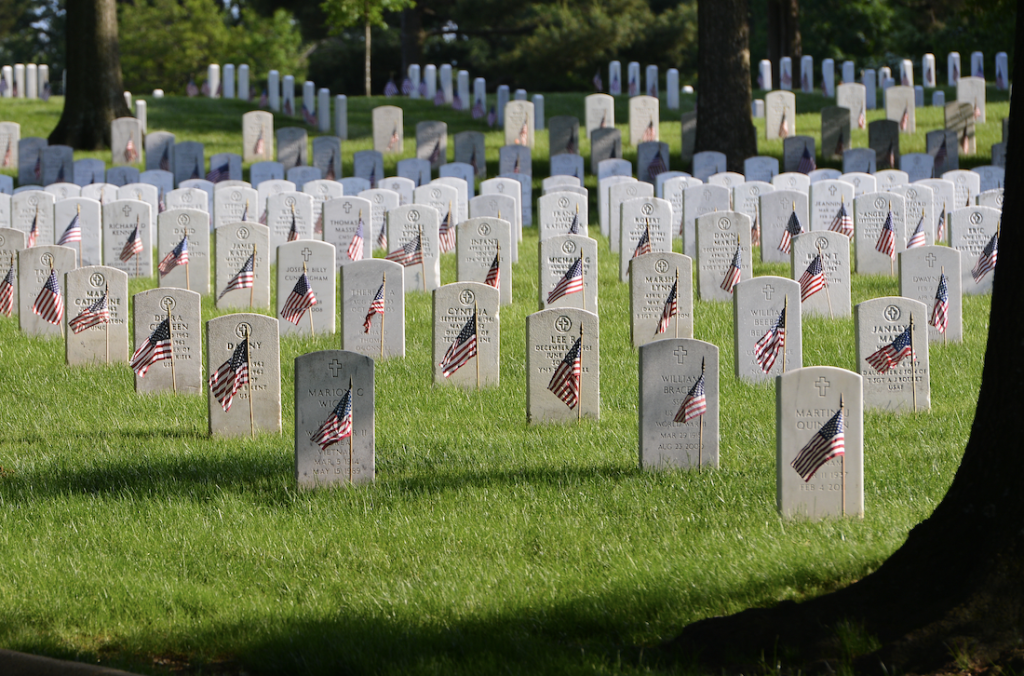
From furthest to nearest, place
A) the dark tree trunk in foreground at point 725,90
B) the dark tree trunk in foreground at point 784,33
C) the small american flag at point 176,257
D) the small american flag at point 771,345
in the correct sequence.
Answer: the dark tree trunk in foreground at point 784,33, the dark tree trunk in foreground at point 725,90, the small american flag at point 176,257, the small american flag at point 771,345

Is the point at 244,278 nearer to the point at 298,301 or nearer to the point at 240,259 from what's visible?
the point at 240,259

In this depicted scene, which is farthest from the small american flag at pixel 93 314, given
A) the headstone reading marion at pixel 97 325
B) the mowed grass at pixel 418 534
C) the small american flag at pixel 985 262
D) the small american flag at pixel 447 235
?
the small american flag at pixel 985 262

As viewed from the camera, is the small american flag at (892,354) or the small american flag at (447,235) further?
the small american flag at (447,235)

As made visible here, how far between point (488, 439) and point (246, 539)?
2144mm

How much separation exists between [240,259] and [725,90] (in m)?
10.7

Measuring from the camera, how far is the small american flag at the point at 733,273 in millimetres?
12289

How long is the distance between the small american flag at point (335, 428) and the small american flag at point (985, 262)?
26.0 feet

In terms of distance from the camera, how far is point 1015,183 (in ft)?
14.9

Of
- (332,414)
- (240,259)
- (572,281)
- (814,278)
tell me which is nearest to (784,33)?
(814,278)

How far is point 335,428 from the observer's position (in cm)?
687

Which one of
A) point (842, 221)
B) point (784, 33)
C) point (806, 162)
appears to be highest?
point (784, 33)

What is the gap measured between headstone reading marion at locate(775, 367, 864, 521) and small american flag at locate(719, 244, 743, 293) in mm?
6152

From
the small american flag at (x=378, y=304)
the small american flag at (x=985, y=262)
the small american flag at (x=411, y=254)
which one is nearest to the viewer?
the small american flag at (x=378, y=304)

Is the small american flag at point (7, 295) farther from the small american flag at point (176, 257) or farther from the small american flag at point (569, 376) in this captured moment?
the small american flag at point (569, 376)
